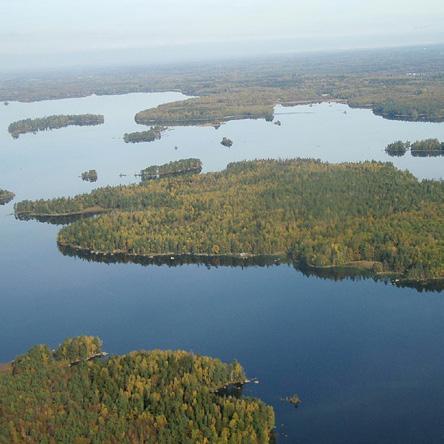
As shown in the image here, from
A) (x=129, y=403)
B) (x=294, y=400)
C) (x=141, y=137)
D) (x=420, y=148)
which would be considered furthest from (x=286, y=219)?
(x=141, y=137)

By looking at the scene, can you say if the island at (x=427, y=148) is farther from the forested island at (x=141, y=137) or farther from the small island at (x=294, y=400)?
the small island at (x=294, y=400)

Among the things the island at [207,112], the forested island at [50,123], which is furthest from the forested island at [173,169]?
the forested island at [50,123]

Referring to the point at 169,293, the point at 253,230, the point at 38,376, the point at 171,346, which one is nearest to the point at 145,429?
the point at 38,376

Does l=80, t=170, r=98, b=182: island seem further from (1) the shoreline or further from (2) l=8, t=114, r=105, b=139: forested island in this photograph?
(2) l=8, t=114, r=105, b=139: forested island

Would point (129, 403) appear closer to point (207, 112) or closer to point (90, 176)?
point (90, 176)

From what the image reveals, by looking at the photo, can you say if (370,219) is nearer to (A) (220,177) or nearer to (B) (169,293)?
(B) (169,293)

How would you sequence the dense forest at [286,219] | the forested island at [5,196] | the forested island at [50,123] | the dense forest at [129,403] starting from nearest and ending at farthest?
the dense forest at [129,403] → the dense forest at [286,219] → the forested island at [5,196] → the forested island at [50,123]

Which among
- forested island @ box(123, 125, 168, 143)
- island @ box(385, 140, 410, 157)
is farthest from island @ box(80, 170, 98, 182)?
island @ box(385, 140, 410, 157)
